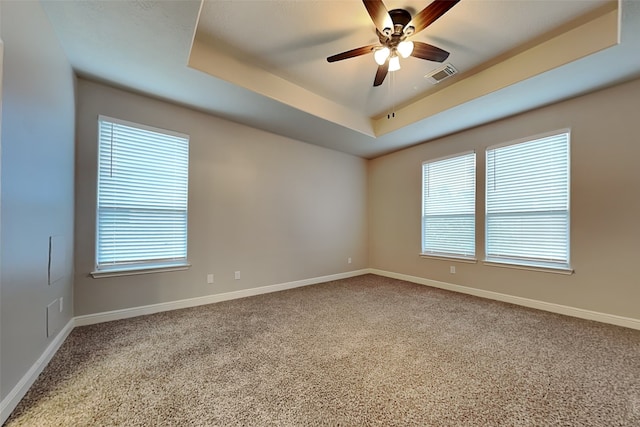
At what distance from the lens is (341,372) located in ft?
5.97

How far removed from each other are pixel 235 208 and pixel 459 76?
3465 mm

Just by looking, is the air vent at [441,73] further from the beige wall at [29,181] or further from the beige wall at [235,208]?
the beige wall at [29,181]

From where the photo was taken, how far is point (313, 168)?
184 inches

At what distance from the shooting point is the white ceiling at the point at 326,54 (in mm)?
2008

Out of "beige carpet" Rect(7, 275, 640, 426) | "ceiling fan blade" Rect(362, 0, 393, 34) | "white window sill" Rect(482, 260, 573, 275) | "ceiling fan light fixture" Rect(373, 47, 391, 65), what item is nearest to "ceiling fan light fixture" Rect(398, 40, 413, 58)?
"ceiling fan light fixture" Rect(373, 47, 391, 65)

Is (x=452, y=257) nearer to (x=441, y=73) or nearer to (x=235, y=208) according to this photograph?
(x=441, y=73)

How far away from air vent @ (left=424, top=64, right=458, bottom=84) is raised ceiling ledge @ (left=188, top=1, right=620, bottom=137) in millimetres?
230

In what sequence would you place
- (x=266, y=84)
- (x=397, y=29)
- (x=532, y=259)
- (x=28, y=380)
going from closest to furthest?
(x=28, y=380)
(x=397, y=29)
(x=266, y=84)
(x=532, y=259)

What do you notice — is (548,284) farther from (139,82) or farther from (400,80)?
(139,82)

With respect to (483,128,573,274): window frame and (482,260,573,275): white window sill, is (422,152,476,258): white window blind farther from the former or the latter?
(482,260,573,275): white window sill

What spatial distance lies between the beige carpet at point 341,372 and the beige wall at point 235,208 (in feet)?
1.44

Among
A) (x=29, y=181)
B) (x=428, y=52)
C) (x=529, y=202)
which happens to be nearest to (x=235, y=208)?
(x=29, y=181)

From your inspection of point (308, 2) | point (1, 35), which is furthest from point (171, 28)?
point (308, 2)

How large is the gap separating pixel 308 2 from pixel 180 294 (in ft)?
11.4
